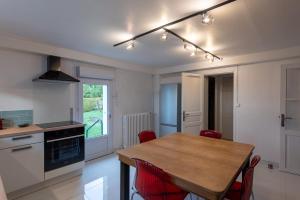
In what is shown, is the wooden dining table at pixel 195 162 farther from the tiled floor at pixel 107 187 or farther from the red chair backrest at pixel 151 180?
the tiled floor at pixel 107 187

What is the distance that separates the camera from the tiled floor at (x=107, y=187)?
95.3 inches

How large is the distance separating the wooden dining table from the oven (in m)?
1.36

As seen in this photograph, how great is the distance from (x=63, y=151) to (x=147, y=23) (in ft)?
7.93

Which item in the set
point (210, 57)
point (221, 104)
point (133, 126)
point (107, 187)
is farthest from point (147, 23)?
point (221, 104)

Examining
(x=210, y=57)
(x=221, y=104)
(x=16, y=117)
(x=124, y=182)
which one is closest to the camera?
(x=124, y=182)

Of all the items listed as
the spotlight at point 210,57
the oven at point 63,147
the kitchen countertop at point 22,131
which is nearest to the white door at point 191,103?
the spotlight at point 210,57

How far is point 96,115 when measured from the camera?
3992mm

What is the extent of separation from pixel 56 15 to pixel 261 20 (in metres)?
2.40

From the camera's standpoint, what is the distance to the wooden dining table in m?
1.31

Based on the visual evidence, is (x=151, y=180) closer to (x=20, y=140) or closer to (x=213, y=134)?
(x=213, y=134)

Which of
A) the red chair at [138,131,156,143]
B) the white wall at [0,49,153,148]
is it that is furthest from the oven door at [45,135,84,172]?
the red chair at [138,131,156,143]

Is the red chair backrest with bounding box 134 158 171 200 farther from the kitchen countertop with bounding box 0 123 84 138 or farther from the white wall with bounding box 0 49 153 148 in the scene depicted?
the white wall with bounding box 0 49 153 148

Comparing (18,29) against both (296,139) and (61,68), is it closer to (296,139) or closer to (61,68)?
(61,68)

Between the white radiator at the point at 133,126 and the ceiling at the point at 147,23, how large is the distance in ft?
6.45
